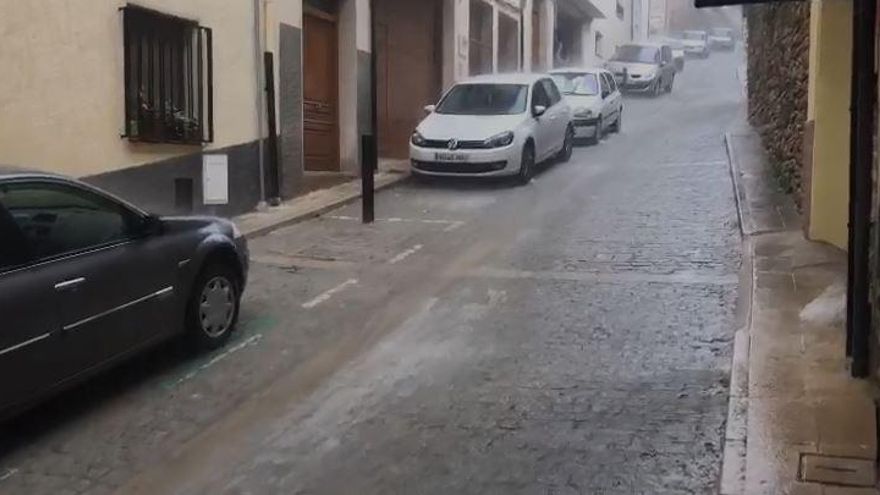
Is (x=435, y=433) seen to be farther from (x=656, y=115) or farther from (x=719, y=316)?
(x=656, y=115)

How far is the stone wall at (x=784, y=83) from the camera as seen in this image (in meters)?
12.8

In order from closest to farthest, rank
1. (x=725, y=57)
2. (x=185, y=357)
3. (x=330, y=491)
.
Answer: (x=330, y=491) < (x=185, y=357) < (x=725, y=57)

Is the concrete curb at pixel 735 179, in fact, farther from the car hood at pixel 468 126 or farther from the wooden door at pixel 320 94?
the wooden door at pixel 320 94

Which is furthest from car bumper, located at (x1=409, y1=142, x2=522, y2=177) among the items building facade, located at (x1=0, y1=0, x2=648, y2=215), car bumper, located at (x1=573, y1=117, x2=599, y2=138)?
car bumper, located at (x1=573, y1=117, x2=599, y2=138)

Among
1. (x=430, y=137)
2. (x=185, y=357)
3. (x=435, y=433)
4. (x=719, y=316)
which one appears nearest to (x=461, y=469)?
(x=435, y=433)

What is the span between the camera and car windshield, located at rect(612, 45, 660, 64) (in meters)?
37.3

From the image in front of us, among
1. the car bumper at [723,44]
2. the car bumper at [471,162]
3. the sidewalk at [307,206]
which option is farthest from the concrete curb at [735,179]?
the car bumper at [723,44]

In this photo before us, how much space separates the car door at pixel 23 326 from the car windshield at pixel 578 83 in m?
18.5

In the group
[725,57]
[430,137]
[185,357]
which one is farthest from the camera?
[725,57]

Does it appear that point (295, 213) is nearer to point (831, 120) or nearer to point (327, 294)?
point (327, 294)

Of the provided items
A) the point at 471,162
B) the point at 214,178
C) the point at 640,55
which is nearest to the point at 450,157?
the point at 471,162

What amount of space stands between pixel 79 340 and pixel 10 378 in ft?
1.87

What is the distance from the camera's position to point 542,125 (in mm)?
18531

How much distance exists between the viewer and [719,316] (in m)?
8.76
